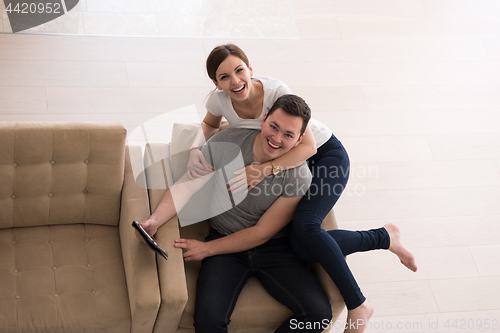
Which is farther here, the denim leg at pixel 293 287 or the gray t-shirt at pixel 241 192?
the gray t-shirt at pixel 241 192

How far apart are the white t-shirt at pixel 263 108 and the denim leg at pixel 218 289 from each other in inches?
23.1

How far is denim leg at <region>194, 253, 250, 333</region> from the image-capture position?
6.10ft

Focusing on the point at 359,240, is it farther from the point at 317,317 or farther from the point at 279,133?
the point at 279,133

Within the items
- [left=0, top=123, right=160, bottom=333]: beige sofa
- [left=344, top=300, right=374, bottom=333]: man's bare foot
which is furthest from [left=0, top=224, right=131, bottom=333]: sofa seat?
[left=344, top=300, right=374, bottom=333]: man's bare foot

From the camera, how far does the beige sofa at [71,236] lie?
1796 millimetres

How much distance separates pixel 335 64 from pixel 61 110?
1935mm

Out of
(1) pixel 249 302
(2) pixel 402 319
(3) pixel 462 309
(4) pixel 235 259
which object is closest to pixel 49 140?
(4) pixel 235 259

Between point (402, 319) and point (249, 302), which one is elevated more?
point (249, 302)

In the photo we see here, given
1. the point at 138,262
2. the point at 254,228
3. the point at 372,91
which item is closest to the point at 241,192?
the point at 254,228

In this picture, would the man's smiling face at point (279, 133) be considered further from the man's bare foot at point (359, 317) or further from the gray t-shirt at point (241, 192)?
the man's bare foot at point (359, 317)

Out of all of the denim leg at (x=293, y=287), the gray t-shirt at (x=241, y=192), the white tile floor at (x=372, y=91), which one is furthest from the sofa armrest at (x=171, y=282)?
the white tile floor at (x=372, y=91)

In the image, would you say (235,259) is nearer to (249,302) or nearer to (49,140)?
(249,302)

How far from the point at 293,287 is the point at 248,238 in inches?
10.5

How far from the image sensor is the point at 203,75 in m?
3.31
